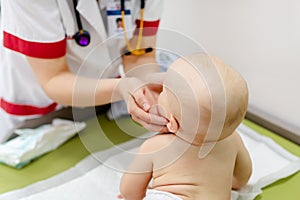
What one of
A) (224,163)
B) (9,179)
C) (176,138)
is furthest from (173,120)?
(9,179)

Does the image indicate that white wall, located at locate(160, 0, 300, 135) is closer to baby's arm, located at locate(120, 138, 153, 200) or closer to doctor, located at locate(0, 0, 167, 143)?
doctor, located at locate(0, 0, 167, 143)

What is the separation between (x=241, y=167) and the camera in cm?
93

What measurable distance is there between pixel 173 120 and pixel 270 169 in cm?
51

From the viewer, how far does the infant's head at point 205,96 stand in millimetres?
698

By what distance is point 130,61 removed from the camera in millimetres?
1249

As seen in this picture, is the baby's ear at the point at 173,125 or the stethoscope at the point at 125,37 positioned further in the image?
Answer: the stethoscope at the point at 125,37

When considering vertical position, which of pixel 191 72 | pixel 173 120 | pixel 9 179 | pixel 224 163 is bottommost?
pixel 9 179

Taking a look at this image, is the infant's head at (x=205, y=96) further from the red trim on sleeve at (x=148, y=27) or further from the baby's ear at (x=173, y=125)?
the red trim on sleeve at (x=148, y=27)

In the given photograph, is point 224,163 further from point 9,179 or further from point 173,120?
point 9,179

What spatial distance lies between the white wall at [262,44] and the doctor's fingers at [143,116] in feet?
2.01

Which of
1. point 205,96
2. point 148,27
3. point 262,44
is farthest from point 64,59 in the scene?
point 262,44

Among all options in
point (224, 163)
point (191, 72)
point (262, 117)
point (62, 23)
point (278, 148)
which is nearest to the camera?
point (191, 72)

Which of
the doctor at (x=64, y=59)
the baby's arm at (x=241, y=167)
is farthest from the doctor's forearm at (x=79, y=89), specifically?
the baby's arm at (x=241, y=167)

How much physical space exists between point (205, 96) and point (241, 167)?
0.31 meters
